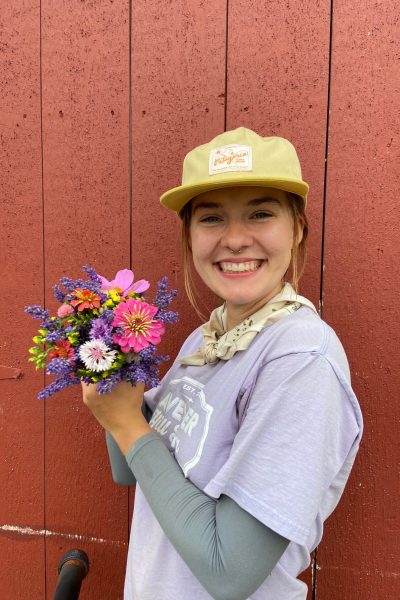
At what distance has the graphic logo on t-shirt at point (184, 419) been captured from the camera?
2.91ft

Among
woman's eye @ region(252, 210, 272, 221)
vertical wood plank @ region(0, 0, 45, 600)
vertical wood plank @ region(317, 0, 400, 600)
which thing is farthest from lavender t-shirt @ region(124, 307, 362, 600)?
vertical wood plank @ region(0, 0, 45, 600)

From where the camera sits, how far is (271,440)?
73 cm

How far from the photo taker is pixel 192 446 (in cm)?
89

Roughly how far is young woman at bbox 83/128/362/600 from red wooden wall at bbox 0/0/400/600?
0.49 meters

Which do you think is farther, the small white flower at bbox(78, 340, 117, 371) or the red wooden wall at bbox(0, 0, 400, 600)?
the red wooden wall at bbox(0, 0, 400, 600)

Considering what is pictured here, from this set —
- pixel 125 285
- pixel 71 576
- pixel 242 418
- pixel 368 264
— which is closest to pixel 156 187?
pixel 125 285

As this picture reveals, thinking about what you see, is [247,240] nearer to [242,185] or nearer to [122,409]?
[242,185]

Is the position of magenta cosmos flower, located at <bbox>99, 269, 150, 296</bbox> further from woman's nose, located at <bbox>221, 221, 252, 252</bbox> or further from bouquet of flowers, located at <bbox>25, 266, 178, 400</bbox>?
woman's nose, located at <bbox>221, 221, 252, 252</bbox>

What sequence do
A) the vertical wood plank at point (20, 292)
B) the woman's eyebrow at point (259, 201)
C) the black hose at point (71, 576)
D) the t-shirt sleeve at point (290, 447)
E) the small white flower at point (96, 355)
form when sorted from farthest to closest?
the vertical wood plank at point (20, 292) → the black hose at point (71, 576) → the woman's eyebrow at point (259, 201) → the small white flower at point (96, 355) → the t-shirt sleeve at point (290, 447)

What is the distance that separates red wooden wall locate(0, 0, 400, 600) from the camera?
1.44 metres

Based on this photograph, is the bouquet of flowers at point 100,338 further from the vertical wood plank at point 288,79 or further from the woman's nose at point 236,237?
the vertical wood plank at point 288,79

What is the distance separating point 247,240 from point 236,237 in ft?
0.08

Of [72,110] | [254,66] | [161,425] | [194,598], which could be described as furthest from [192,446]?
[72,110]

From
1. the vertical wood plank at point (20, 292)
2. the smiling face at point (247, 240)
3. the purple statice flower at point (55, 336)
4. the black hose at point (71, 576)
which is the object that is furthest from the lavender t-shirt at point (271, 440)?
the vertical wood plank at point (20, 292)
